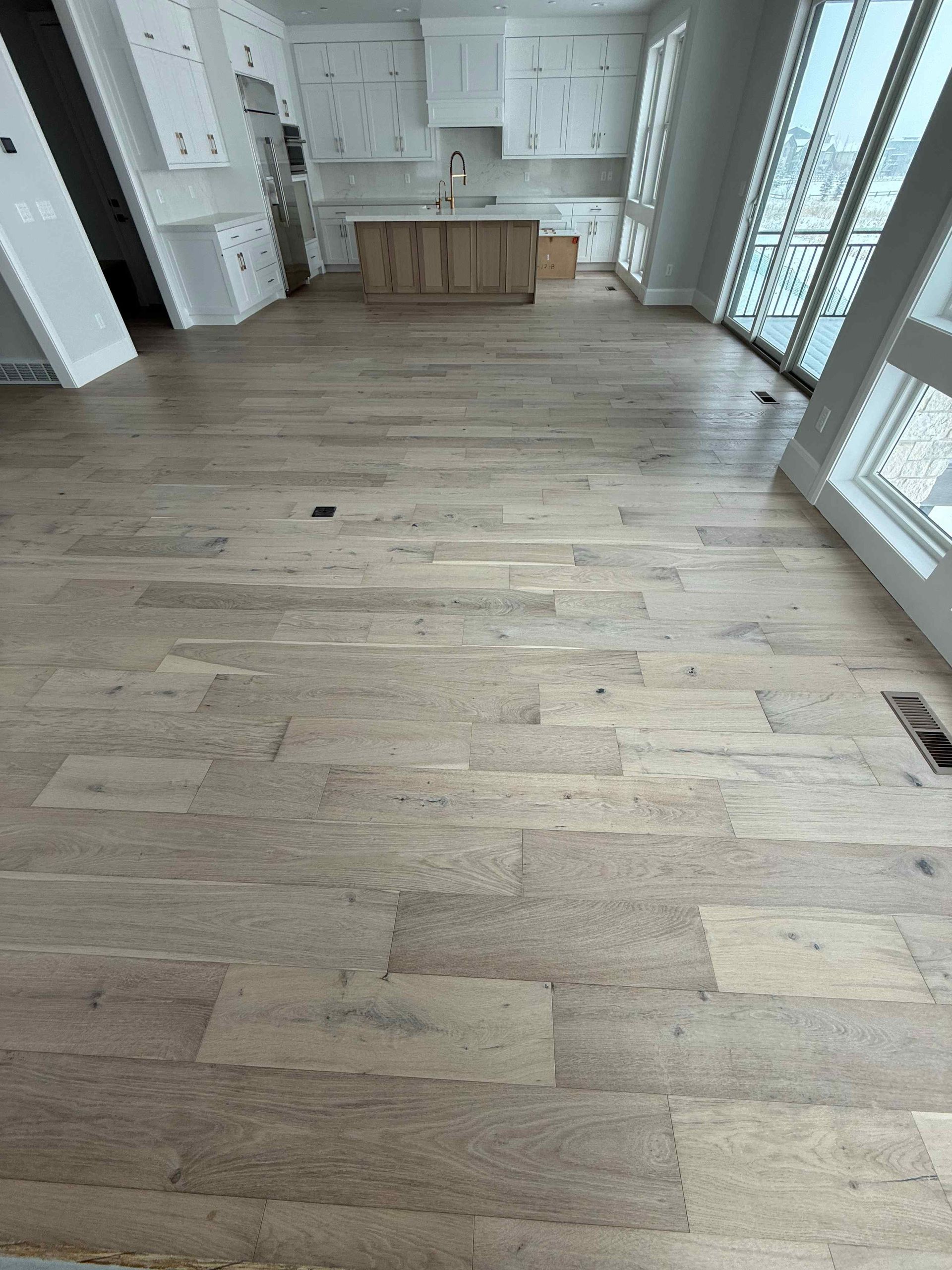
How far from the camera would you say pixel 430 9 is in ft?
19.4

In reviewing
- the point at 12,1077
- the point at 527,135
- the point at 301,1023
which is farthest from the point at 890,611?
the point at 527,135

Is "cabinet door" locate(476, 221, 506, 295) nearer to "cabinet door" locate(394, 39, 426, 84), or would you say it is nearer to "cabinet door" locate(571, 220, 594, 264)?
"cabinet door" locate(571, 220, 594, 264)

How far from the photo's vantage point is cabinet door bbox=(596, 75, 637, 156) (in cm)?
670

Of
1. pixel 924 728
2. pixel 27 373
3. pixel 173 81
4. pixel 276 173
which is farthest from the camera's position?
pixel 276 173

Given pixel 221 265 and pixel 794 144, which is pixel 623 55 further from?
pixel 221 265

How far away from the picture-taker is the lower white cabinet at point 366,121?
6840 millimetres

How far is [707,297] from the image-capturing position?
5.62 metres

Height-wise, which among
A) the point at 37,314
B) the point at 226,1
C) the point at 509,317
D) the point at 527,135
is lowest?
the point at 509,317

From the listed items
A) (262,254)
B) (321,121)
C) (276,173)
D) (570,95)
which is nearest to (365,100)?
(321,121)

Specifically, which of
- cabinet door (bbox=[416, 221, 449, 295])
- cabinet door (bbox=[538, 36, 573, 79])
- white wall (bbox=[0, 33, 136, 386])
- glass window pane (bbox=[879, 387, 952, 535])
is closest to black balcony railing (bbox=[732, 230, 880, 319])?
glass window pane (bbox=[879, 387, 952, 535])

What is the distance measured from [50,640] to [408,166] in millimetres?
8192

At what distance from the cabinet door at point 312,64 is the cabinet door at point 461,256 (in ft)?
10.4

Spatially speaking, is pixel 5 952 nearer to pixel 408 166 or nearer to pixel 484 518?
pixel 484 518

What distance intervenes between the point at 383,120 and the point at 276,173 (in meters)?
1.89
